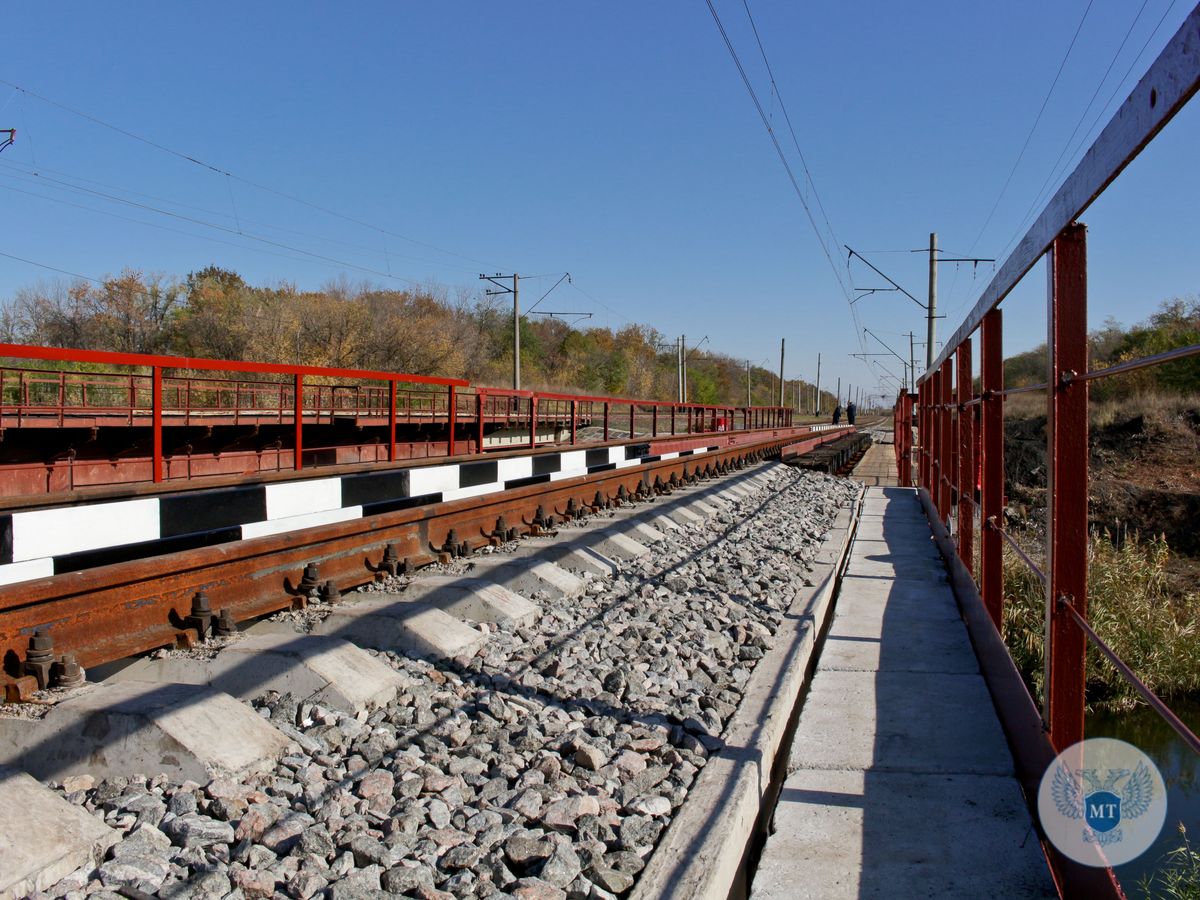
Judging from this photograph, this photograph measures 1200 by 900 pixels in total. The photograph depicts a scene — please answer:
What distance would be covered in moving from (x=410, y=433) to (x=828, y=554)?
9602 millimetres

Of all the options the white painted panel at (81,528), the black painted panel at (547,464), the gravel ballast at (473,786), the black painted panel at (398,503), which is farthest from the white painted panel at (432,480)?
the white painted panel at (81,528)

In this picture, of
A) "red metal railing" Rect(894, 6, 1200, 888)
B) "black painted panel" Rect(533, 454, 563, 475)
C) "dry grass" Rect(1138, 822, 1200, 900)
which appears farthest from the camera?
"black painted panel" Rect(533, 454, 563, 475)

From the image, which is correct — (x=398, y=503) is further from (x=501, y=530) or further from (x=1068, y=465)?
(x=1068, y=465)

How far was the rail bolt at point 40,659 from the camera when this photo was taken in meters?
3.10

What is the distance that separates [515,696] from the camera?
3.75 meters

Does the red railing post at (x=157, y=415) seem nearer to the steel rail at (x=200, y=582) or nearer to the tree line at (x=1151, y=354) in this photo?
the steel rail at (x=200, y=582)

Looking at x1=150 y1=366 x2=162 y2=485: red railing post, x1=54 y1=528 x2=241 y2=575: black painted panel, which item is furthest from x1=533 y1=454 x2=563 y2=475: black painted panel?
x1=54 y1=528 x2=241 y2=575: black painted panel

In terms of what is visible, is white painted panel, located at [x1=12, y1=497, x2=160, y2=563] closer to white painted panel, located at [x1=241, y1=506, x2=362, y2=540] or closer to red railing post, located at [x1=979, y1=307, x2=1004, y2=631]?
white painted panel, located at [x1=241, y1=506, x2=362, y2=540]

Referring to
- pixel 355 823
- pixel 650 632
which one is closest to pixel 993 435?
pixel 650 632

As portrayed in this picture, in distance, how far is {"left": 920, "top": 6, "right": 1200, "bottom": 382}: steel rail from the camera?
156cm

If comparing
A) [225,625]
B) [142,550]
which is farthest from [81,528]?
[225,625]

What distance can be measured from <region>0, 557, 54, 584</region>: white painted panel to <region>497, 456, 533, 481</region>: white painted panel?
4161mm

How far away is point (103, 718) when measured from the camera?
2.78m

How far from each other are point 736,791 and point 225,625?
7.27 ft
